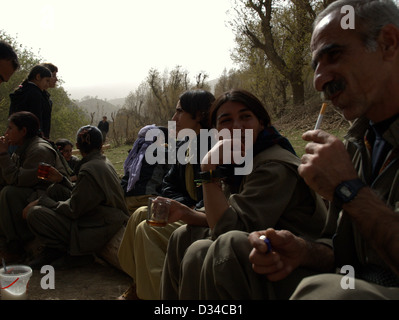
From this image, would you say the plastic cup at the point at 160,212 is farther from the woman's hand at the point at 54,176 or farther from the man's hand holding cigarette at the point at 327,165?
the woman's hand at the point at 54,176

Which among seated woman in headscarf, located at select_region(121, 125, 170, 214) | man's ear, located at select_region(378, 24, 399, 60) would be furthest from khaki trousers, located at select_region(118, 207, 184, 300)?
man's ear, located at select_region(378, 24, 399, 60)

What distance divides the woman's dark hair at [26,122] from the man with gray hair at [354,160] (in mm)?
3595

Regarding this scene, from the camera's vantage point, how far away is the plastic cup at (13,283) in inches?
87.4

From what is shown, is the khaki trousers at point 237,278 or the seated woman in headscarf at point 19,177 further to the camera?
the seated woman in headscarf at point 19,177

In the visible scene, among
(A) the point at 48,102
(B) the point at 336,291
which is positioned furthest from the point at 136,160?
(B) the point at 336,291

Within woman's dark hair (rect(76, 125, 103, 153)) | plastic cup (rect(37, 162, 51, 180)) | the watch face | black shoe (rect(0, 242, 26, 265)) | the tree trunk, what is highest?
the tree trunk

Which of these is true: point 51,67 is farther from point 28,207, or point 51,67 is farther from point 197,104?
point 197,104

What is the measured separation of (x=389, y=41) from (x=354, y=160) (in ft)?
1.69

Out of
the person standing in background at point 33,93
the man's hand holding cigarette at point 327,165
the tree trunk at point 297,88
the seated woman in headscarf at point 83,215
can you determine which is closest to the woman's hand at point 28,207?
the seated woman in headscarf at point 83,215

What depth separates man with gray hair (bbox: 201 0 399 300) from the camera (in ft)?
4.21

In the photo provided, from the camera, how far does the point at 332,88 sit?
4.86 ft

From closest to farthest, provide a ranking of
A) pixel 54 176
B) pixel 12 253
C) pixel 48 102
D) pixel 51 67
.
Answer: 1. pixel 54 176
2. pixel 12 253
3. pixel 48 102
4. pixel 51 67

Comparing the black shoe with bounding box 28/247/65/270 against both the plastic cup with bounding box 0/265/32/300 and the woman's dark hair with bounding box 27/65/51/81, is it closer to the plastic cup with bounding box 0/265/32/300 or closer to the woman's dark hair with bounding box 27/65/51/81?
the plastic cup with bounding box 0/265/32/300
